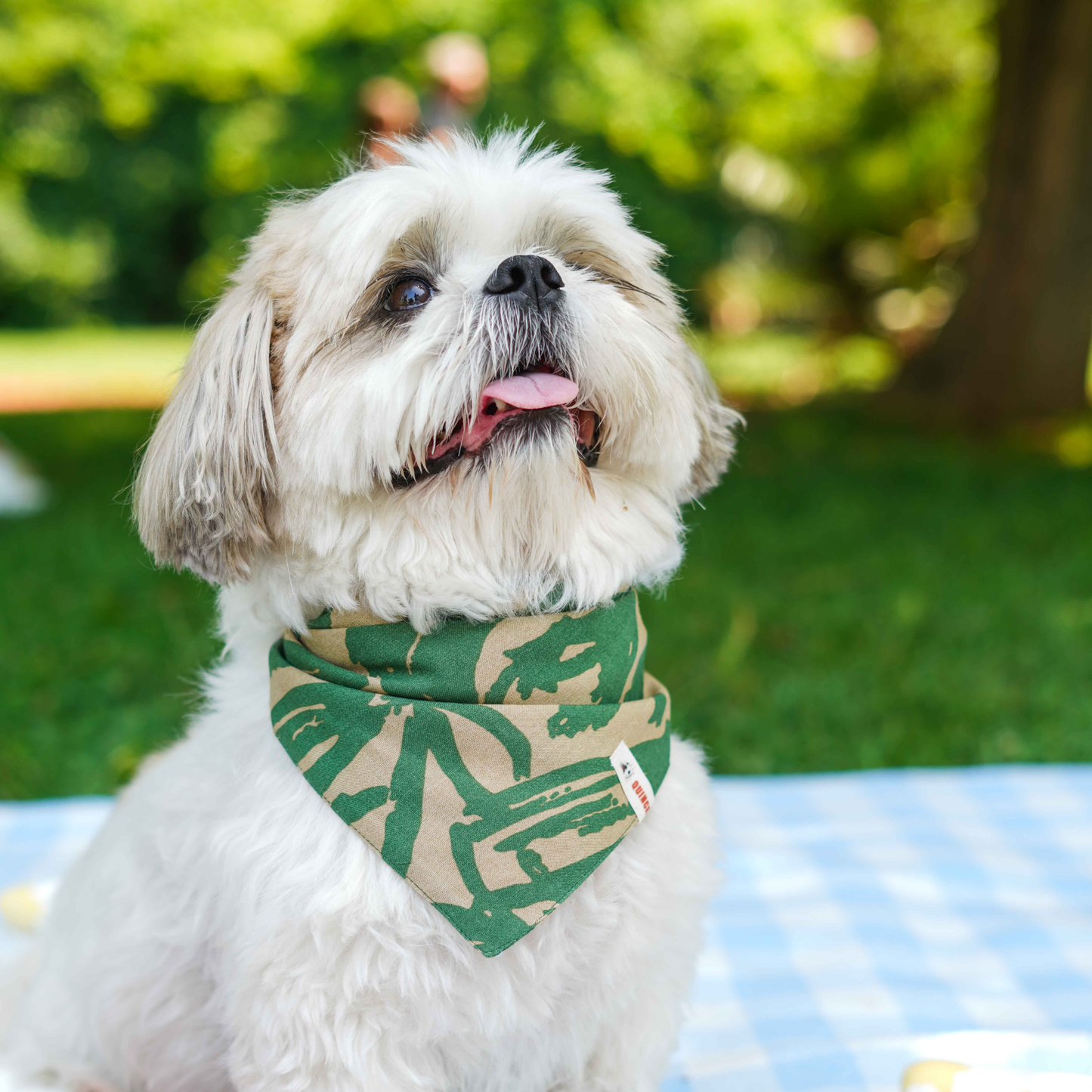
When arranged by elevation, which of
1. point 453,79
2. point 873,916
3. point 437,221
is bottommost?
point 873,916

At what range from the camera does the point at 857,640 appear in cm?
493

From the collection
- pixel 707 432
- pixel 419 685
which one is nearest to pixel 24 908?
pixel 419 685

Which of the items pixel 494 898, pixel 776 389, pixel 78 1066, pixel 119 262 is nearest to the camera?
pixel 494 898

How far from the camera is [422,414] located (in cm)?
167

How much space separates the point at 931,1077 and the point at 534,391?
4.96 feet

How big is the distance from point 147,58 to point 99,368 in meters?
5.87

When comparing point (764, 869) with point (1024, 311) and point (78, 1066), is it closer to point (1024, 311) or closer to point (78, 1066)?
point (78, 1066)

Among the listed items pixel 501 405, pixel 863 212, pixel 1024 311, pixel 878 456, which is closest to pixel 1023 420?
pixel 1024 311

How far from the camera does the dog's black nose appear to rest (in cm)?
175

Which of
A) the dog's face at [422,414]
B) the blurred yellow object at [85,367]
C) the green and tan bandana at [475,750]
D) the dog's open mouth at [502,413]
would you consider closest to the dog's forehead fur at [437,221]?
the dog's face at [422,414]

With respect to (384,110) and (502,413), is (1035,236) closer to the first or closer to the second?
(384,110)

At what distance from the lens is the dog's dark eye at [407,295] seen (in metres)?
1.83

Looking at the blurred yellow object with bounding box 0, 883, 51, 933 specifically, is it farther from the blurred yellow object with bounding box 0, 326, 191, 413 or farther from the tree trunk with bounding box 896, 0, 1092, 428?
the tree trunk with bounding box 896, 0, 1092, 428

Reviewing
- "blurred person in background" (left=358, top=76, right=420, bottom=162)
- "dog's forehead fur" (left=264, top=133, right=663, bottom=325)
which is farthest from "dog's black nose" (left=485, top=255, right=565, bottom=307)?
"blurred person in background" (left=358, top=76, right=420, bottom=162)
